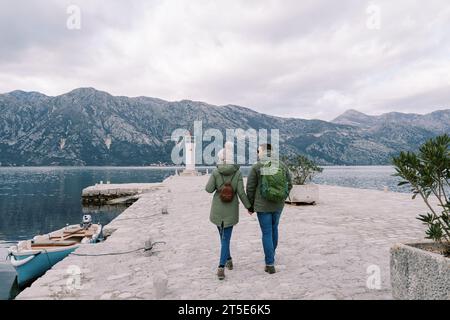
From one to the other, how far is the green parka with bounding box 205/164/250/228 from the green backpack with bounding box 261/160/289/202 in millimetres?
408

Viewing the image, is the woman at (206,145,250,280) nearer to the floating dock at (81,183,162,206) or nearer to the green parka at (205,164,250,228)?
the green parka at (205,164,250,228)

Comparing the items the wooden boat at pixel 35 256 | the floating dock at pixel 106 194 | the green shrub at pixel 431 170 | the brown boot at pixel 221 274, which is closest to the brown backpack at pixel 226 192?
the brown boot at pixel 221 274

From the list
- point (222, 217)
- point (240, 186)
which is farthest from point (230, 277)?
point (240, 186)

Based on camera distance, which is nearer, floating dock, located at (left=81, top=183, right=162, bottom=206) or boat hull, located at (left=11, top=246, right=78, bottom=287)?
boat hull, located at (left=11, top=246, right=78, bottom=287)

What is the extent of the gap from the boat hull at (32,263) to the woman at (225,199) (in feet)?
28.4

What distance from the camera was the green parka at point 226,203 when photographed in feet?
18.5

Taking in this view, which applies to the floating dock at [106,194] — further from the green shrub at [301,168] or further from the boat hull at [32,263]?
the boat hull at [32,263]

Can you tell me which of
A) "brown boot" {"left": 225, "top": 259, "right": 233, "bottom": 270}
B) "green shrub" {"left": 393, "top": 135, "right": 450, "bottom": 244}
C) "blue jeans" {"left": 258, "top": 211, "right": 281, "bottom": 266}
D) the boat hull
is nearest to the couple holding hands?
"blue jeans" {"left": 258, "top": 211, "right": 281, "bottom": 266}

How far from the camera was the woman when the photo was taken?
5638 millimetres

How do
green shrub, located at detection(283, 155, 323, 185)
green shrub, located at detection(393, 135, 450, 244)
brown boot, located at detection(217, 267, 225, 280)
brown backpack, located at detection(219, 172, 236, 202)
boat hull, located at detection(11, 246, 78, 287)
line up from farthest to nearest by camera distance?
green shrub, located at detection(283, 155, 323, 185) → boat hull, located at detection(11, 246, 78, 287) → brown backpack, located at detection(219, 172, 236, 202) → brown boot, located at detection(217, 267, 225, 280) → green shrub, located at detection(393, 135, 450, 244)

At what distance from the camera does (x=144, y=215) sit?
14.3 metres

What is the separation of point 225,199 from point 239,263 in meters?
1.68

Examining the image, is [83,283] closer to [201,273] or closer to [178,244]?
[201,273]

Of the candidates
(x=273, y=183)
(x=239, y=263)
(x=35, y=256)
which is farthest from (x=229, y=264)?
(x=35, y=256)
